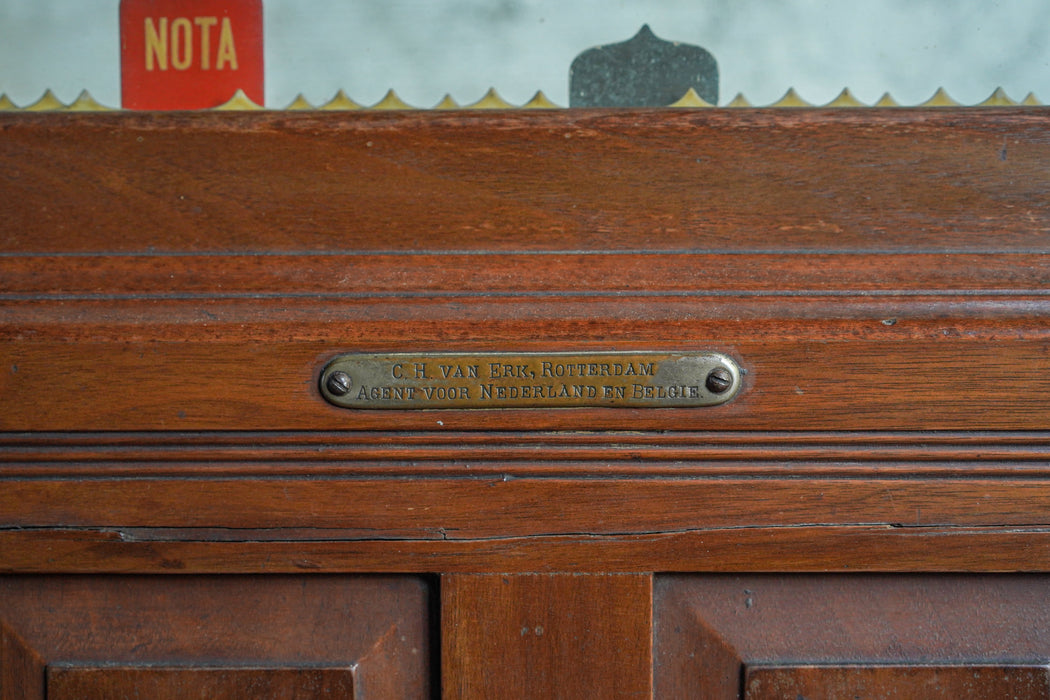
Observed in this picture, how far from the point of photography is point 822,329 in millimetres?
435

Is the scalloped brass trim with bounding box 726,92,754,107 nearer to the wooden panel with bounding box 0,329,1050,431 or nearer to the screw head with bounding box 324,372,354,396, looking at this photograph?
the wooden panel with bounding box 0,329,1050,431

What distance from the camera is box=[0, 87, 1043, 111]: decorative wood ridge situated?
0.47 metres

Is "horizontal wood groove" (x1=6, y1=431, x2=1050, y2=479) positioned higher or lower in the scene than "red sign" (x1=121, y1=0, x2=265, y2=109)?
lower

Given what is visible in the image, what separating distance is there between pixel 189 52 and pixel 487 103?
212mm

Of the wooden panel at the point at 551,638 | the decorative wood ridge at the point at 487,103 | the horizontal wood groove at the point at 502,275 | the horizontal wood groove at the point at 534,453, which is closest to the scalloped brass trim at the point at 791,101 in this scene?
the decorative wood ridge at the point at 487,103

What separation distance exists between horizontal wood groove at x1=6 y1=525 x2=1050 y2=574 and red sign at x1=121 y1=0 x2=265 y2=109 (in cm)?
29

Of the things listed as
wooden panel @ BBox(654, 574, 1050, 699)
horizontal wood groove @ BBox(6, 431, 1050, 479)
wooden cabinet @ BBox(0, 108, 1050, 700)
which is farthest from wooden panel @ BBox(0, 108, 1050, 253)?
wooden panel @ BBox(654, 574, 1050, 699)

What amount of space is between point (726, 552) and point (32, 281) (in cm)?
46

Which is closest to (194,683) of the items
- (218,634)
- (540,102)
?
(218,634)

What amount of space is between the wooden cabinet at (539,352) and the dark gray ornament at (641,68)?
0.20ft

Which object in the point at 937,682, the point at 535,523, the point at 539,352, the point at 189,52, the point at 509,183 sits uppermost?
the point at 189,52

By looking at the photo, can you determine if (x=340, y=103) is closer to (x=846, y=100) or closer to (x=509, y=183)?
(x=509, y=183)

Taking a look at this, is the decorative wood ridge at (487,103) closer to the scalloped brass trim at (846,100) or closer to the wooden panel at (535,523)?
the scalloped brass trim at (846,100)

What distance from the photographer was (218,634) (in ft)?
1.52
